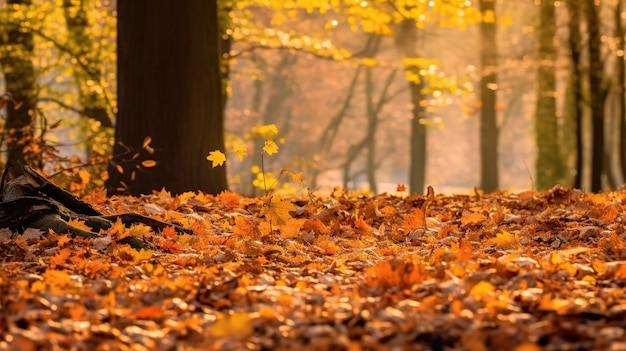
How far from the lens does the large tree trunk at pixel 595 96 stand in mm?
18062

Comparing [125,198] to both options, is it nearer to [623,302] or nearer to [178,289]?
[178,289]

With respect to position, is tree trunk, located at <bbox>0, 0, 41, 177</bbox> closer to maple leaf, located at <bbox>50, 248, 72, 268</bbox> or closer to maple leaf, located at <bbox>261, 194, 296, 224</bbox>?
maple leaf, located at <bbox>261, 194, 296, 224</bbox>

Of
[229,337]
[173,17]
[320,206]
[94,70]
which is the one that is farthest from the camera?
[94,70]

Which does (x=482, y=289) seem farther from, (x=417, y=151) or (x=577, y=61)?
(x=417, y=151)

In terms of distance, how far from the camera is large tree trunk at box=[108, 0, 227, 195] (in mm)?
9078

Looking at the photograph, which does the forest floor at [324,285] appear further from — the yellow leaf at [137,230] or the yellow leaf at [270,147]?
the yellow leaf at [270,147]

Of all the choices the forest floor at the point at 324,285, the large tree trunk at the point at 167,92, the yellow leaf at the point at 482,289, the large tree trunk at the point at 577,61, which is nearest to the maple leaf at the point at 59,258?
the forest floor at the point at 324,285

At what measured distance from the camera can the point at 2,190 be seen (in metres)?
6.50

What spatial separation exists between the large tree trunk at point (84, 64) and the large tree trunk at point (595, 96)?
1017cm

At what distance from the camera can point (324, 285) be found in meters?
4.38

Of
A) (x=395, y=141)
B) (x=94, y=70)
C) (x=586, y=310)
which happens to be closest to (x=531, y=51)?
(x=94, y=70)

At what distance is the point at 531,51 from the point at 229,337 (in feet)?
61.8

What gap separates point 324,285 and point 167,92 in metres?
5.18

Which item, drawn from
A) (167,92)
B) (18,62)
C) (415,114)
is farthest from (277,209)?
(415,114)
